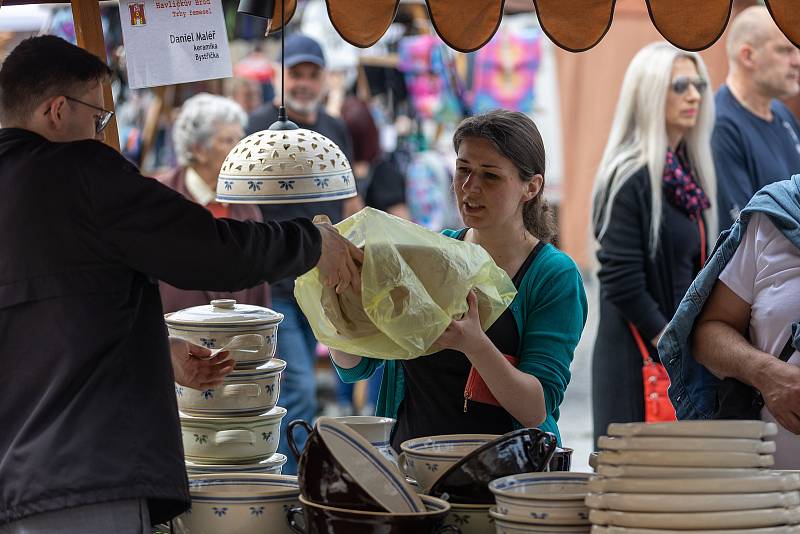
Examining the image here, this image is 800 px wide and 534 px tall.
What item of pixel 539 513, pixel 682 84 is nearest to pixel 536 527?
pixel 539 513

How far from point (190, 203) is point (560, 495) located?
76cm

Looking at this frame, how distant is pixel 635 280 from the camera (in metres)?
4.15

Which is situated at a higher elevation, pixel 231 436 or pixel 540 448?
pixel 540 448

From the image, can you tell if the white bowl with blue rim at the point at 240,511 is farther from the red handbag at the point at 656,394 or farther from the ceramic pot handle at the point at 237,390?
the red handbag at the point at 656,394

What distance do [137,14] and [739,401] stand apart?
156 cm

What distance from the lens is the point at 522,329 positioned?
2.59 meters

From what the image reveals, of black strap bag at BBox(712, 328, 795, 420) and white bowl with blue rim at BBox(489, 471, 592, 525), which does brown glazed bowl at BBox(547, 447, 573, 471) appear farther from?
black strap bag at BBox(712, 328, 795, 420)

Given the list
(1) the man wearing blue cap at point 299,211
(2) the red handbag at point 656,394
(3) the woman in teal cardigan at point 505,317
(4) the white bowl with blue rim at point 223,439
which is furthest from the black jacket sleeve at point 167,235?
(1) the man wearing blue cap at point 299,211

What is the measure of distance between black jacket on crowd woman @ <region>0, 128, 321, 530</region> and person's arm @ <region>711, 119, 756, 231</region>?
2.92 meters

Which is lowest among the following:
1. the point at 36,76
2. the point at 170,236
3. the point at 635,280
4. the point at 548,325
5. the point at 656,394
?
the point at 656,394

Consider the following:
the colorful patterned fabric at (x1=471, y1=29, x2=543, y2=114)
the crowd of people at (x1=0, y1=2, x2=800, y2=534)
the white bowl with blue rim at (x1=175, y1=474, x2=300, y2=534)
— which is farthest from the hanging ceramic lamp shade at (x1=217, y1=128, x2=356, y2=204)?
the colorful patterned fabric at (x1=471, y1=29, x2=543, y2=114)

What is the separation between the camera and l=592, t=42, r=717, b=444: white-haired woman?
416cm

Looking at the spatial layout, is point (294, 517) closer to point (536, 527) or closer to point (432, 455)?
point (432, 455)

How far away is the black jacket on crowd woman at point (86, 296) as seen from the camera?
1.91 meters
